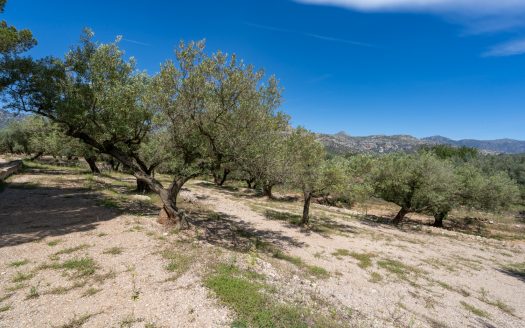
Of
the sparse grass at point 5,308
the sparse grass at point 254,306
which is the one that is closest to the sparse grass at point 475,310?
the sparse grass at point 254,306

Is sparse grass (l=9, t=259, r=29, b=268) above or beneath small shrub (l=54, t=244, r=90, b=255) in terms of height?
beneath

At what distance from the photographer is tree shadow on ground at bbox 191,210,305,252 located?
17.4 meters

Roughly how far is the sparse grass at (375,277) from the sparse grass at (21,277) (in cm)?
1569

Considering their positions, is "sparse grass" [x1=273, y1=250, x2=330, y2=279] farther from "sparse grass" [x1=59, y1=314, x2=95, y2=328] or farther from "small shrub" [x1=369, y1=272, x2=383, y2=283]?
"sparse grass" [x1=59, y1=314, x2=95, y2=328]

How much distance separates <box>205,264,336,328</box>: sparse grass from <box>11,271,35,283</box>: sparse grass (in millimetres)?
6443

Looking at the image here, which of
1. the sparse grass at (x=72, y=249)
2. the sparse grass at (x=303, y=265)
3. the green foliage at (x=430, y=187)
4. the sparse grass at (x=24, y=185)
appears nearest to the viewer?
the sparse grass at (x=72, y=249)

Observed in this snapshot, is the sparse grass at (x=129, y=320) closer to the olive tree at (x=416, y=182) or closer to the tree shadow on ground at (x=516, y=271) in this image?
the tree shadow on ground at (x=516, y=271)

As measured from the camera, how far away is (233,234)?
2016cm

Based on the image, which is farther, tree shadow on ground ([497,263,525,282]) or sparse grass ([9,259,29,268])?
tree shadow on ground ([497,263,525,282])

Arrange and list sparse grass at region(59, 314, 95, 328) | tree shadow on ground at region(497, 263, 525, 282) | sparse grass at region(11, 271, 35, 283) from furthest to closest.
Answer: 1. tree shadow on ground at region(497, 263, 525, 282)
2. sparse grass at region(11, 271, 35, 283)
3. sparse grass at region(59, 314, 95, 328)

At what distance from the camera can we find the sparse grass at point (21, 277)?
384 inches

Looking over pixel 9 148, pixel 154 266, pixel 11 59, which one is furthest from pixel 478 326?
pixel 9 148

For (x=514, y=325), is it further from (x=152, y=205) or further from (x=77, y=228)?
Answer: (x=152, y=205)

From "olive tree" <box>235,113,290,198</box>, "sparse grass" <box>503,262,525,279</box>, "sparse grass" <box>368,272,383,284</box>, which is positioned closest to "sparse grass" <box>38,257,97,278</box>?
"olive tree" <box>235,113,290,198</box>
